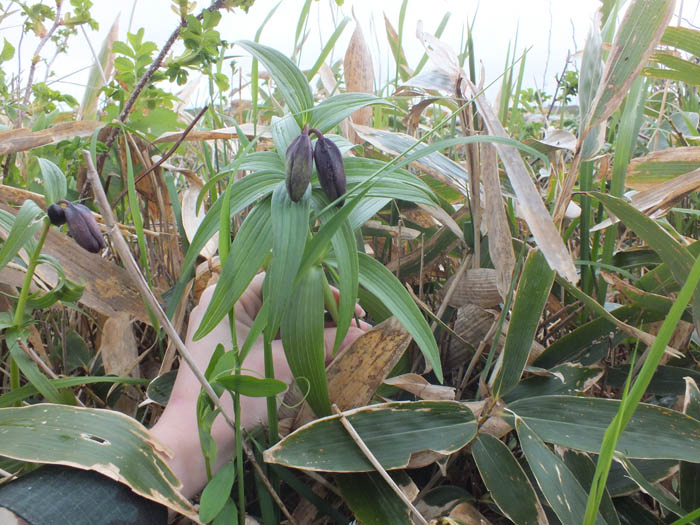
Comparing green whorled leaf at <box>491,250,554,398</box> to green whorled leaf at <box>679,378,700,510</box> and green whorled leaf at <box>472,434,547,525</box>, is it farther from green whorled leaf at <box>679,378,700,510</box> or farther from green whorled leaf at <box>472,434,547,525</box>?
green whorled leaf at <box>679,378,700,510</box>

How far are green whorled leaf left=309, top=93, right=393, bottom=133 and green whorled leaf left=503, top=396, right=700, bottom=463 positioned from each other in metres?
0.37

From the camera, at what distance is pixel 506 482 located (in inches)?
21.5

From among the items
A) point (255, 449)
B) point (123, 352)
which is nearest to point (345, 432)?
point (255, 449)

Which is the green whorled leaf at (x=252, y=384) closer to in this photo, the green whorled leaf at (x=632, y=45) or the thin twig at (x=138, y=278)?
the thin twig at (x=138, y=278)

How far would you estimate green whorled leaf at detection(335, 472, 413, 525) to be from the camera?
1.77ft

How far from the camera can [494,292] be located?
0.76 metres

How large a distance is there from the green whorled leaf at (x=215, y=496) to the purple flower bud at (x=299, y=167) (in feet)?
0.96

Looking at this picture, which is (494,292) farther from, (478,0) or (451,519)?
(478,0)

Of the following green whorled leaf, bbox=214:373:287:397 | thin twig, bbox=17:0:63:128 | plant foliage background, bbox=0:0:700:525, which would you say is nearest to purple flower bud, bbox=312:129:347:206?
plant foliage background, bbox=0:0:700:525

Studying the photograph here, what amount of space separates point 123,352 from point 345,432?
0.45 m

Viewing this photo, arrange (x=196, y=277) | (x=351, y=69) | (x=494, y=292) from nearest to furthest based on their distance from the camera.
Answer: (x=494, y=292) → (x=196, y=277) → (x=351, y=69)

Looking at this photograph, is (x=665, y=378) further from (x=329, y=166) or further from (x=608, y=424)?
(x=329, y=166)

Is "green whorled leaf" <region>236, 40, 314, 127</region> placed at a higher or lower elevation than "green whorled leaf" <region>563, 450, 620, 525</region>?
higher

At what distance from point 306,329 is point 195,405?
220 mm
